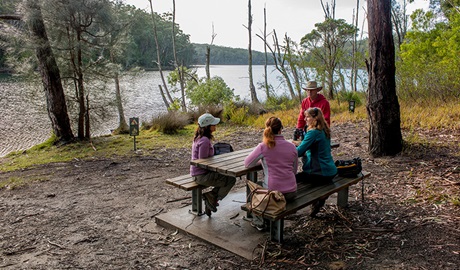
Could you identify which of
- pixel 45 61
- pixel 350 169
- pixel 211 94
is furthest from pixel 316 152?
pixel 211 94

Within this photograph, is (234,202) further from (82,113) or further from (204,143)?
(82,113)

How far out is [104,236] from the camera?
13.9 feet

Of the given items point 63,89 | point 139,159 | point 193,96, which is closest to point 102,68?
point 63,89

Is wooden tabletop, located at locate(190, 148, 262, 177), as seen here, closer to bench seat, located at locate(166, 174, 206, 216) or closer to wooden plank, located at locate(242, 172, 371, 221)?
bench seat, located at locate(166, 174, 206, 216)

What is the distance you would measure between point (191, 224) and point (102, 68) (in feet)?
25.6

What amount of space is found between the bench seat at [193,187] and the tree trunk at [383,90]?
375 cm

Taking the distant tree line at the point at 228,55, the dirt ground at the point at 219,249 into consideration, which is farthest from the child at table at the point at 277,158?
the distant tree line at the point at 228,55

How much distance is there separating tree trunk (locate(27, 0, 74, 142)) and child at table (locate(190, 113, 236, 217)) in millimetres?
7242

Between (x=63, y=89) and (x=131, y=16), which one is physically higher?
(x=131, y=16)

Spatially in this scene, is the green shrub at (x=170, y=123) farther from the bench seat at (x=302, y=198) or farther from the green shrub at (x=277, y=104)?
the bench seat at (x=302, y=198)

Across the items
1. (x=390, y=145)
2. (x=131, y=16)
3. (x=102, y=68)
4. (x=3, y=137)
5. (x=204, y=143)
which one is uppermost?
(x=131, y=16)

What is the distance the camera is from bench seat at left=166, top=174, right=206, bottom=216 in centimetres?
425

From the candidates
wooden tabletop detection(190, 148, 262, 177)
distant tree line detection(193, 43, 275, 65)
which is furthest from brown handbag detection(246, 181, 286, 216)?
distant tree line detection(193, 43, 275, 65)

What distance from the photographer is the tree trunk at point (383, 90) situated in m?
6.68
